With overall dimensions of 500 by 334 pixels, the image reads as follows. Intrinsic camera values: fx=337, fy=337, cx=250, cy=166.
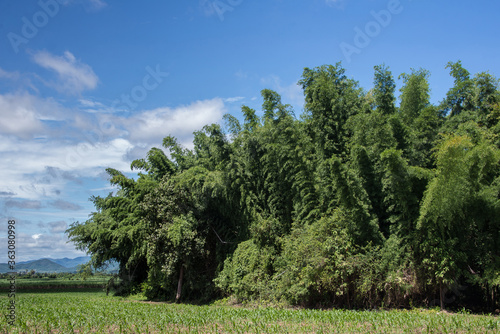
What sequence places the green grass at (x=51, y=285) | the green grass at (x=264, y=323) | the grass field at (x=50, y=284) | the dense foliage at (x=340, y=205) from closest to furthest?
1. the green grass at (x=264, y=323)
2. the dense foliage at (x=340, y=205)
3. the green grass at (x=51, y=285)
4. the grass field at (x=50, y=284)

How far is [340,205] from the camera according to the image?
11945 millimetres

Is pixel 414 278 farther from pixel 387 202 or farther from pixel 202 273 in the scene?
pixel 202 273

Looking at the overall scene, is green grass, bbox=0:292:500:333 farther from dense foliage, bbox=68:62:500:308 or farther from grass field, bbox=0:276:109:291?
grass field, bbox=0:276:109:291

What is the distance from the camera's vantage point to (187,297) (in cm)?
1755

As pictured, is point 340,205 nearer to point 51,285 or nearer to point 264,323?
point 264,323

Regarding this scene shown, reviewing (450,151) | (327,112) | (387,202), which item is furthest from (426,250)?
(327,112)

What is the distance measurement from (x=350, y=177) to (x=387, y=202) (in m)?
1.63

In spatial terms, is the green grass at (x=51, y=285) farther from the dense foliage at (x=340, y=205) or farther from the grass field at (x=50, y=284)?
the dense foliage at (x=340, y=205)

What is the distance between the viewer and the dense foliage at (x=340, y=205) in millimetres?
9773

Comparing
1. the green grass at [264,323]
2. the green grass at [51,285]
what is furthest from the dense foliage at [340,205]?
the green grass at [51,285]

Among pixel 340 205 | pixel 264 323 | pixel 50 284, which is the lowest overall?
pixel 50 284

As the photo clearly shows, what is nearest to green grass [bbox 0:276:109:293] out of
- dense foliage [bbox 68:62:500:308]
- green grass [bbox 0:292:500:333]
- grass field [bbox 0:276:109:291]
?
grass field [bbox 0:276:109:291]

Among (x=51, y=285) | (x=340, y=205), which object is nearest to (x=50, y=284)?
(x=51, y=285)

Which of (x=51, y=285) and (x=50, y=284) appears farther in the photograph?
(x=50, y=284)
